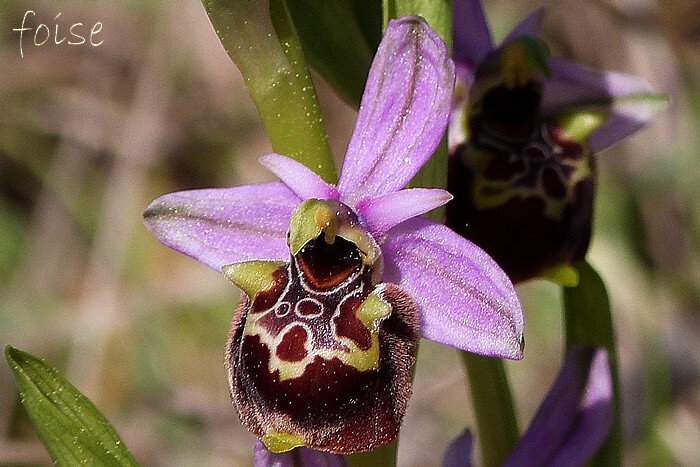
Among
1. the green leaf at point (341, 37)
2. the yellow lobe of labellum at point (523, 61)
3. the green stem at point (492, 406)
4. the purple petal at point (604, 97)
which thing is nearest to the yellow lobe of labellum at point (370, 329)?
the green leaf at point (341, 37)

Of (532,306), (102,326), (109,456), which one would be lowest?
(532,306)

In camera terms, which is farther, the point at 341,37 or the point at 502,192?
the point at 502,192

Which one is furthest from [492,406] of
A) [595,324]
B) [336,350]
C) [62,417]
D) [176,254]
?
[176,254]

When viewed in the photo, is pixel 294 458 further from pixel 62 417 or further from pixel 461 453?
pixel 461 453

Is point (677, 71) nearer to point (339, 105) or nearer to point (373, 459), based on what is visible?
point (339, 105)

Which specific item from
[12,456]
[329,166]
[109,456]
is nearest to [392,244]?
[329,166]

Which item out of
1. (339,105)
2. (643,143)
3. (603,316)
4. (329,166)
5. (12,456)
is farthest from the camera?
(339,105)
